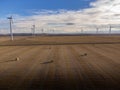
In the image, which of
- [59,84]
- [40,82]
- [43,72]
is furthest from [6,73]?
[59,84]

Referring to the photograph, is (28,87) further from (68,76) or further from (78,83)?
(68,76)

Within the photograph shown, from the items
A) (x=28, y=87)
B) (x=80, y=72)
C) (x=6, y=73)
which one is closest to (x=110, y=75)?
(x=80, y=72)

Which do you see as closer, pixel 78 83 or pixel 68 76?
pixel 78 83

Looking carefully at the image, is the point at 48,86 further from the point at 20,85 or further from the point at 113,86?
the point at 113,86

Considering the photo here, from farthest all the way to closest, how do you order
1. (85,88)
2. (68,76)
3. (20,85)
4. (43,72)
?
(43,72), (68,76), (20,85), (85,88)

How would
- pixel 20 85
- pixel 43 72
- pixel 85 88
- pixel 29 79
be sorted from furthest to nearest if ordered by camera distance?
pixel 43 72 → pixel 29 79 → pixel 20 85 → pixel 85 88

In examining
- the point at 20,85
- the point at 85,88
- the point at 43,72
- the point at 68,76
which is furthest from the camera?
the point at 43,72

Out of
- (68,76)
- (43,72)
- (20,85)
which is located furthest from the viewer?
(43,72)

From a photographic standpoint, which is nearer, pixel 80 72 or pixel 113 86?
pixel 113 86
